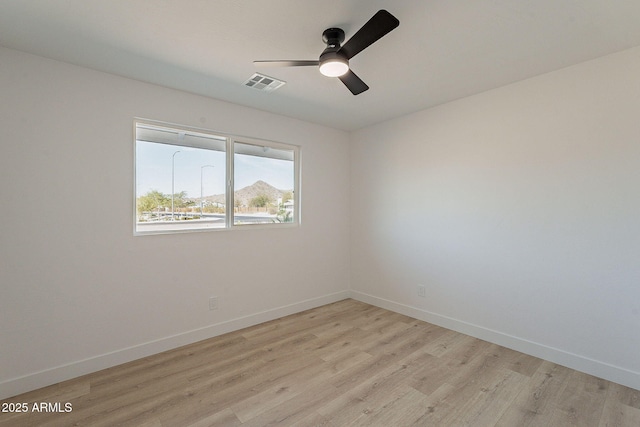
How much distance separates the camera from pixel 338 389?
7.22ft

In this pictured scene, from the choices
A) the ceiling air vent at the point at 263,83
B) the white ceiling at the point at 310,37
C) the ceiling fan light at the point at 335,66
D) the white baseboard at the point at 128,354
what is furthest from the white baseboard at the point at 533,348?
the ceiling air vent at the point at 263,83

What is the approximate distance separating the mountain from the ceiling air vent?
1.18 metres

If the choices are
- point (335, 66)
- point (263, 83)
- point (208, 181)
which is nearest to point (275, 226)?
point (208, 181)

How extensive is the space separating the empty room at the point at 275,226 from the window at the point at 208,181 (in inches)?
1.1

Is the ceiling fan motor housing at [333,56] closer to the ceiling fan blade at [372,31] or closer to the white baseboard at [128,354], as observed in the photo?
the ceiling fan blade at [372,31]

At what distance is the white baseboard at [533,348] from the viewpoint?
226 cm

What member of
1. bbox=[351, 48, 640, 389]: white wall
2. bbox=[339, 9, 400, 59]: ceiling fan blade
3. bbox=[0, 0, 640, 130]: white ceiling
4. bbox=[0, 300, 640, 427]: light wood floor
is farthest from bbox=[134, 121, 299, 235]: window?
bbox=[339, 9, 400, 59]: ceiling fan blade

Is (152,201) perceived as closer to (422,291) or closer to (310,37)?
(310,37)

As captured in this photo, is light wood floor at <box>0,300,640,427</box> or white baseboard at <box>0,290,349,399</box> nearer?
light wood floor at <box>0,300,640,427</box>

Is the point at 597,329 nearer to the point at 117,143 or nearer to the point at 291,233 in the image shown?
the point at 291,233

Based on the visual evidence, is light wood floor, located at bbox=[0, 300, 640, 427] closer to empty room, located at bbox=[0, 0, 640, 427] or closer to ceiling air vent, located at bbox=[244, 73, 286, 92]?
empty room, located at bbox=[0, 0, 640, 427]

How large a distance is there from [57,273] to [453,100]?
4.17m

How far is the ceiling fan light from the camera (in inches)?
73.8

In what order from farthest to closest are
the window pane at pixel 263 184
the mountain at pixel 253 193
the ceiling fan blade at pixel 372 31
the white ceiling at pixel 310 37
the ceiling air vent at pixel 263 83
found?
the window pane at pixel 263 184, the mountain at pixel 253 193, the ceiling air vent at pixel 263 83, the white ceiling at pixel 310 37, the ceiling fan blade at pixel 372 31
